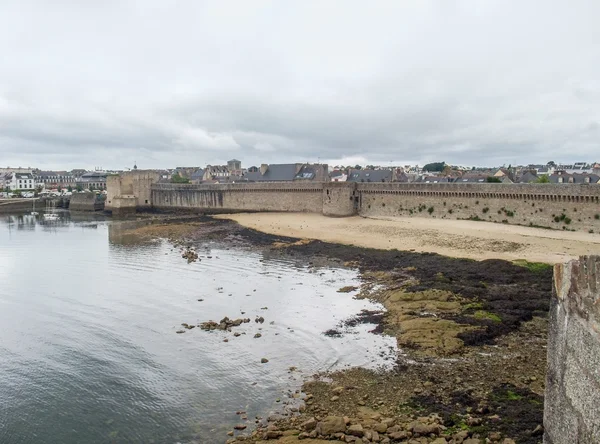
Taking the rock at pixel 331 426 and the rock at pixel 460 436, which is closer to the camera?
the rock at pixel 460 436

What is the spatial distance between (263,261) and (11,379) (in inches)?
574

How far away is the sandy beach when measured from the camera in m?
22.6

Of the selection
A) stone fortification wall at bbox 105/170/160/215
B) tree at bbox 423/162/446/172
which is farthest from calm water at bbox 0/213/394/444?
tree at bbox 423/162/446/172

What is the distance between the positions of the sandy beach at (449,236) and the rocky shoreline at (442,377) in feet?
14.9

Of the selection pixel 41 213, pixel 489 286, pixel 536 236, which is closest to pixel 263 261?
pixel 489 286

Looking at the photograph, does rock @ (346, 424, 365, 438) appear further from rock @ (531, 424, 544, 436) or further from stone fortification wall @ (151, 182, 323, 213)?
stone fortification wall @ (151, 182, 323, 213)

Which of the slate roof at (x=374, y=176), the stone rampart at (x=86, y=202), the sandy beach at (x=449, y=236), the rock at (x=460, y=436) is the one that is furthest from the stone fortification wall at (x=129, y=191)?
the rock at (x=460, y=436)

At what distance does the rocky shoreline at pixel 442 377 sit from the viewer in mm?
7992

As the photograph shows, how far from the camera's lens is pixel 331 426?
26.7ft

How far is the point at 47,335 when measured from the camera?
46.8ft

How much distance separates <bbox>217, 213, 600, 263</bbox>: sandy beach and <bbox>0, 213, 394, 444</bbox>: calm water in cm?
693

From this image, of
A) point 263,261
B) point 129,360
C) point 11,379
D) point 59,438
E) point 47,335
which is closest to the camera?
point 59,438

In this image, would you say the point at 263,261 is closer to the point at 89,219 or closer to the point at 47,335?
the point at 47,335

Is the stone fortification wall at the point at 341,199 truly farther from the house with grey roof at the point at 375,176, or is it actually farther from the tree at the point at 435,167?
the tree at the point at 435,167
